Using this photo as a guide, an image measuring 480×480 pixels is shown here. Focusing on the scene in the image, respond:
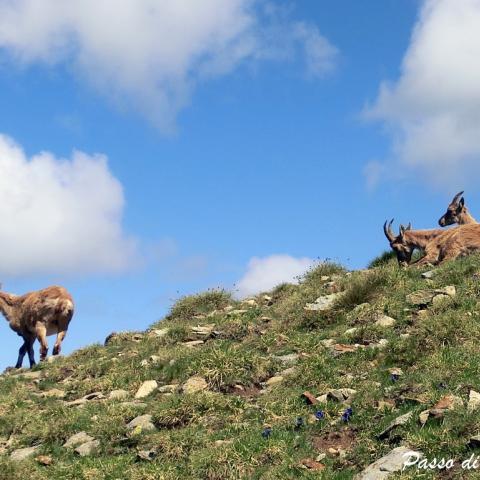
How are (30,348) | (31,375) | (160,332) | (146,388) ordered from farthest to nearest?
(30,348)
(160,332)
(31,375)
(146,388)

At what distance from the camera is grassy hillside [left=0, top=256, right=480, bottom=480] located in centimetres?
909

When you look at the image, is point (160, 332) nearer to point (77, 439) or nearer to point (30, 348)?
point (30, 348)

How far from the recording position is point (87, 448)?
1097cm

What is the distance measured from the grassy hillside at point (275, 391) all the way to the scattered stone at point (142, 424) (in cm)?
5

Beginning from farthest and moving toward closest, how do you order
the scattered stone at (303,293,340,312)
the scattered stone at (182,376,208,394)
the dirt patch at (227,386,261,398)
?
the scattered stone at (303,293,340,312)
the scattered stone at (182,376,208,394)
the dirt patch at (227,386,261,398)

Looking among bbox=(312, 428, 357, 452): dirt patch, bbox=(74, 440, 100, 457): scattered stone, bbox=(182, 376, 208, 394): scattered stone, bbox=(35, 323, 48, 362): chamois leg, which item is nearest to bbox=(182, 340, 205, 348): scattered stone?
bbox=(182, 376, 208, 394): scattered stone

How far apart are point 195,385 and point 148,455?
2551mm

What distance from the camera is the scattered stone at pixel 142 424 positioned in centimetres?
1123

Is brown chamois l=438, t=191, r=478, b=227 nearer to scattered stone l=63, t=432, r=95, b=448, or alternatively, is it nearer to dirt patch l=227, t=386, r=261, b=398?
dirt patch l=227, t=386, r=261, b=398

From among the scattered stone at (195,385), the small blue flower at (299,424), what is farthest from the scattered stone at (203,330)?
the small blue flower at (299,424)

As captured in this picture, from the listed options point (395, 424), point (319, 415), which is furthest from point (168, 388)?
point (395, 424)

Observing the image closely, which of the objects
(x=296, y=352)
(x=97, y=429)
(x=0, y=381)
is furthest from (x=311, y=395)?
(x=0, y=381)

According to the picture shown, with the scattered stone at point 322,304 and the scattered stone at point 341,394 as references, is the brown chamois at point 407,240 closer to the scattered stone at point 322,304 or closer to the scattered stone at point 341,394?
the scattered stone at point 322,304

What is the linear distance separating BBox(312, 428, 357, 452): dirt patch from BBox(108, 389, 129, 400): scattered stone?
4.90 m
